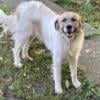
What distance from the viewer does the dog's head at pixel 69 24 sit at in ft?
19.0

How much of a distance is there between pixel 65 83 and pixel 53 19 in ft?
3.28

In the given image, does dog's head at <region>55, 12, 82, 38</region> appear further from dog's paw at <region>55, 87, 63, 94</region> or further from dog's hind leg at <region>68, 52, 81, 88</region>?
dog's paw at <region>55, 87, 63, 94</region>

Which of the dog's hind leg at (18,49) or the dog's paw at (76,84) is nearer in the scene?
the dog's paw at (76,84)

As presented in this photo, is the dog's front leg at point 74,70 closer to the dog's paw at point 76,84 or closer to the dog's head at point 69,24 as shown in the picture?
the dog's paw at point 76,84

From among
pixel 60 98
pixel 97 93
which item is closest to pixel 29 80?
pixel 60 98

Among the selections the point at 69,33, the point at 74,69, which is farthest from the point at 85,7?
the point at 69,33

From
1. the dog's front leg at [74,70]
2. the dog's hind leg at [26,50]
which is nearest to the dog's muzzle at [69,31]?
the dog's front leg at [74,70]

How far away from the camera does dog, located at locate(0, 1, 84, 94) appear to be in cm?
586

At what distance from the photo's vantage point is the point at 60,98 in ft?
20.4

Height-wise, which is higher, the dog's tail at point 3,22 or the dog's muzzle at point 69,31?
the dog's muzzle at point 69,31

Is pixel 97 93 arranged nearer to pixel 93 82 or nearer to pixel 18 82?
pixel 93 82

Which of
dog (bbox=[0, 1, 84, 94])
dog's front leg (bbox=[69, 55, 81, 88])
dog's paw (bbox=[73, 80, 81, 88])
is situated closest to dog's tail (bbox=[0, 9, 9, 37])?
dog (bbox=[0, 1, 84, 94])

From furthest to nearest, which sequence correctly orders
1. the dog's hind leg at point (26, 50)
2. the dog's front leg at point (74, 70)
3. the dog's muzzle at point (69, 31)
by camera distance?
the dog's hind leg at point (26, 50) → the dog's front leg at point (74, 70) → the dog's muzzle at point (69, 31)

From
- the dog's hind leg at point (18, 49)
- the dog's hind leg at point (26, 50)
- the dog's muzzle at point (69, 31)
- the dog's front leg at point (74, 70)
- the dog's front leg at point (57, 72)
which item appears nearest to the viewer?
the dog's muzzle at point (69, 31)
